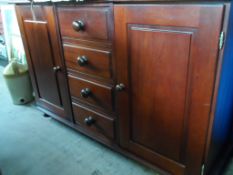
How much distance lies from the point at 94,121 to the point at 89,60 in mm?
394

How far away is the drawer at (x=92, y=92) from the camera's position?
3.66 feet

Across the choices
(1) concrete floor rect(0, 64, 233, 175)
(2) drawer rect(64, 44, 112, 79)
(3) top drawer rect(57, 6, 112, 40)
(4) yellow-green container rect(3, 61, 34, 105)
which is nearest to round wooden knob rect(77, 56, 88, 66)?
(2) drawer rect(64, 44, 112, 79)

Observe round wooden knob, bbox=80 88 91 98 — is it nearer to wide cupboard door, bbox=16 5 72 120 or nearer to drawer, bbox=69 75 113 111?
drawer, bbox=69 75 113 111

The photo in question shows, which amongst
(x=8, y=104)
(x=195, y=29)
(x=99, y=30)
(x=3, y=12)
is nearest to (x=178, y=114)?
(x=195, y=29)

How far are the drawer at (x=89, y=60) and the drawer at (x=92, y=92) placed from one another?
0.22 ft

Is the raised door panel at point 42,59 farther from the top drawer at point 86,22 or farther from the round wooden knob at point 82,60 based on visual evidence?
the round wooden knob at point 82,60

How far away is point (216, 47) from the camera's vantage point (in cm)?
68

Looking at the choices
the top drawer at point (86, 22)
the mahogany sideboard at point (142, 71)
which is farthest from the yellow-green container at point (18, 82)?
the top drawer at point (86, 22)

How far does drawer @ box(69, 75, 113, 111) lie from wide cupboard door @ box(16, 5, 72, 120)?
9 cm

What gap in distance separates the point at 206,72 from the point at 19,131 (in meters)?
1.46

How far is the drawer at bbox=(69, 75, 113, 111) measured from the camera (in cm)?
112

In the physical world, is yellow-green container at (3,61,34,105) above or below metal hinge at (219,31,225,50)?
below

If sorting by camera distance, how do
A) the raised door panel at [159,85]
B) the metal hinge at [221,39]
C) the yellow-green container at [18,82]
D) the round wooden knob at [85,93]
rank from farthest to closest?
the yellow-green container at [18,82] → the round wooden knob at [85,93] → the raised door panel at [159,85] → the metal hinge at [221,39]

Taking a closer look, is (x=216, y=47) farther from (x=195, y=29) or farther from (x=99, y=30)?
(x=99, y=30)
